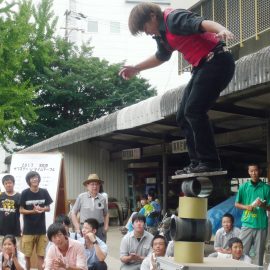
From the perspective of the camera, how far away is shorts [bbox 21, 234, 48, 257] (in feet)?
31.0

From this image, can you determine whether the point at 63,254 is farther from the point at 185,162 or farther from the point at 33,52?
the point at 33,52

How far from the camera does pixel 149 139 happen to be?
55.0 ft

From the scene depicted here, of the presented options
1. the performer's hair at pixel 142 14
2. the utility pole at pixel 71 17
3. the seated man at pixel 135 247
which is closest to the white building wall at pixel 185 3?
the seated man at pixel 135 247

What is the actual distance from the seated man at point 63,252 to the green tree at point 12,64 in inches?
369

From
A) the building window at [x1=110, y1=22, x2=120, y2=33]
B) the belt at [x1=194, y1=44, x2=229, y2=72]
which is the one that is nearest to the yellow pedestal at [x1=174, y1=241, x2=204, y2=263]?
the belt at [x1=194, y1=44, x2=229, y2=72]

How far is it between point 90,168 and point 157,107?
31.3ft

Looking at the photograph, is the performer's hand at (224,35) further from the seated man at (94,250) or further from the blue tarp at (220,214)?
the blue tarp at (220,214)

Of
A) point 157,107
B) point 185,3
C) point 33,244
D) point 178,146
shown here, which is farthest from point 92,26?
point 33,244

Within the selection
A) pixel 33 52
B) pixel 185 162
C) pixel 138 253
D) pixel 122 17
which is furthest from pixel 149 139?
pixel 122 17

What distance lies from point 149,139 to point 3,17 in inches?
201

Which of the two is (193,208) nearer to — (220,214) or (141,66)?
(141,66)

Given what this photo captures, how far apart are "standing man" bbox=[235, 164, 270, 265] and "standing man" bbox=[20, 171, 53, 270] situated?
2885mm

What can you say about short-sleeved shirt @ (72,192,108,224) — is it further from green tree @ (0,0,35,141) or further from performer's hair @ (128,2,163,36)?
green tree @ (0,0,35,141)

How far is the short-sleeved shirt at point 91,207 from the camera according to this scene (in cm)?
938
